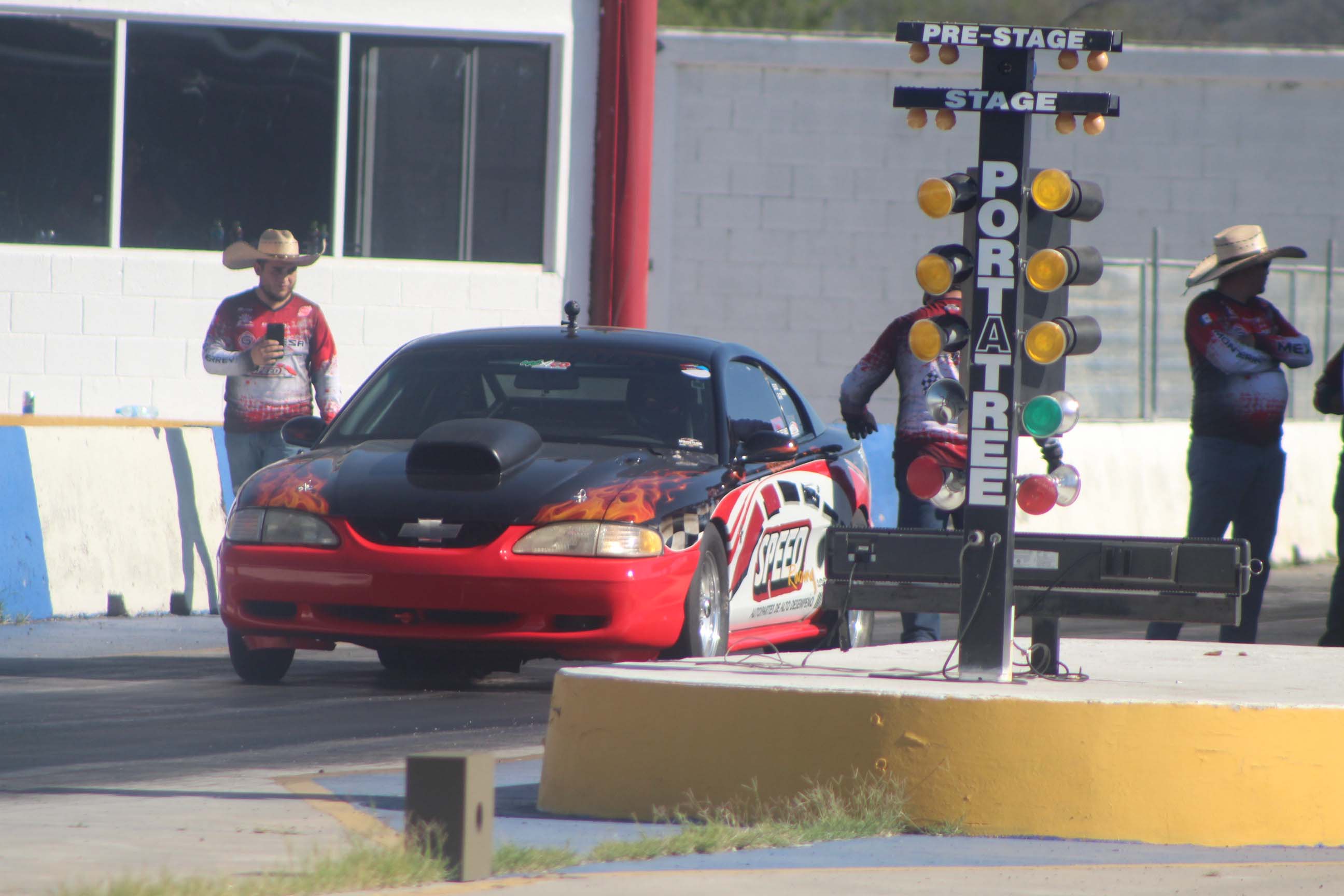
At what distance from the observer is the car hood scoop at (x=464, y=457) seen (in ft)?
29.3

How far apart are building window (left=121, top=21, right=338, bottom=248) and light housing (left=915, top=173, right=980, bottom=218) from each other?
12693 millimetres

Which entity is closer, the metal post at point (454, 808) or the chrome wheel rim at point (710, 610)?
the metal post at point (454, 808)

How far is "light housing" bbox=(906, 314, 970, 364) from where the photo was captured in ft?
21.9

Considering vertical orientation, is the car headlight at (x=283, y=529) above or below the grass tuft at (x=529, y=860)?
above

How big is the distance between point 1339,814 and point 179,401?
13489 millimetres

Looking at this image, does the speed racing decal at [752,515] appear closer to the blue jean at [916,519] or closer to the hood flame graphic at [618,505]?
the hood flame graphic at [618,505]

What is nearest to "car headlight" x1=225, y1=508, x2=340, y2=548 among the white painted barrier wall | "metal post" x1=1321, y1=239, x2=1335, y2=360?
the white painted barrier wall

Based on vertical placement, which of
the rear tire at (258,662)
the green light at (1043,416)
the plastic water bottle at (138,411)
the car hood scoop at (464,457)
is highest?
the green light at (1043,416)

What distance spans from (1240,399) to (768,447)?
210 cm

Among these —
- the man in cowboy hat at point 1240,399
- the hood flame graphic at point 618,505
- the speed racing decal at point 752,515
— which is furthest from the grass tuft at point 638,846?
the man in cowboy hat at point 1240,399

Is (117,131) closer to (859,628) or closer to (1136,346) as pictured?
(1136,346)

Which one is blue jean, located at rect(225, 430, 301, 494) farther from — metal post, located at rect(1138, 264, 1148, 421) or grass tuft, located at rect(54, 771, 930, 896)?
metal post, located at rect(1138, 264, 1148, 421)

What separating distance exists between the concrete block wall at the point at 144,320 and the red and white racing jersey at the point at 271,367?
578 cm

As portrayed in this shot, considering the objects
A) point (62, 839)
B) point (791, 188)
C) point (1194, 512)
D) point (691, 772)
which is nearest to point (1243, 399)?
point (1194, 512)
